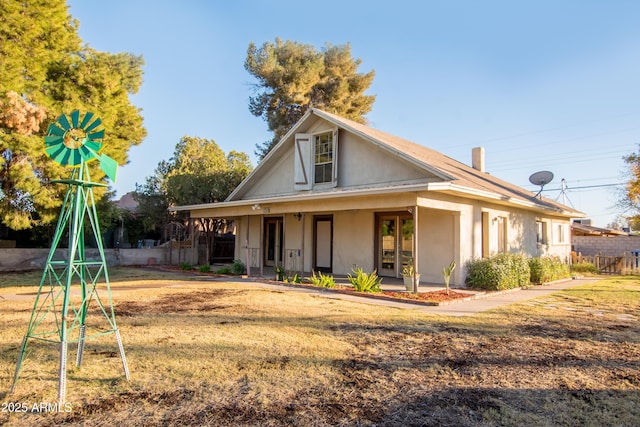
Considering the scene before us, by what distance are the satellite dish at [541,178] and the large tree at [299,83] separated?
15.1 m

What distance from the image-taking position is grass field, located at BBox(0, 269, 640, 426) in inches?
139

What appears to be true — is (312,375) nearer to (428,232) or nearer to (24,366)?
(24,366)

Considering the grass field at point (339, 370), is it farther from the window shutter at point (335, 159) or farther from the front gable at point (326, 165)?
the window shutter at point (335, 159)

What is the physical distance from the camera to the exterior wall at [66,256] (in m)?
16.3

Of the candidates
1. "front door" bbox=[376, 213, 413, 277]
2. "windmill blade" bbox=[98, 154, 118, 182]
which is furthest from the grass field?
"front door" bbox=[376, 213, 413, 277]

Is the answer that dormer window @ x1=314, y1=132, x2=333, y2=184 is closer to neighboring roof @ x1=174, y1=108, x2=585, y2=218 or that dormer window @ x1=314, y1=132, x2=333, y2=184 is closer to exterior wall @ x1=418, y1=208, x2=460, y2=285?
neighboring roof @ x1=174, y1=108, x2=585, y2=218

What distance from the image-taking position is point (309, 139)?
15.9 m

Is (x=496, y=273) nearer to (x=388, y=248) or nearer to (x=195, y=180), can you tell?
(x=388, y=248)

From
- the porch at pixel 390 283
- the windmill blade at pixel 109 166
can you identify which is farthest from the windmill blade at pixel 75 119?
the porch at pixel 390 283

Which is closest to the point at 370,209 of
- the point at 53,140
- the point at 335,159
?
the point at 335,159

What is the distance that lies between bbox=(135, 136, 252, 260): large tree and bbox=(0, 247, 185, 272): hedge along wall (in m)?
2.38

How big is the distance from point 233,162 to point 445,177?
16.2 metres

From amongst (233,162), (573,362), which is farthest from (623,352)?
(233,162)

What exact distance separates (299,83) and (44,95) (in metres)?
16.3
